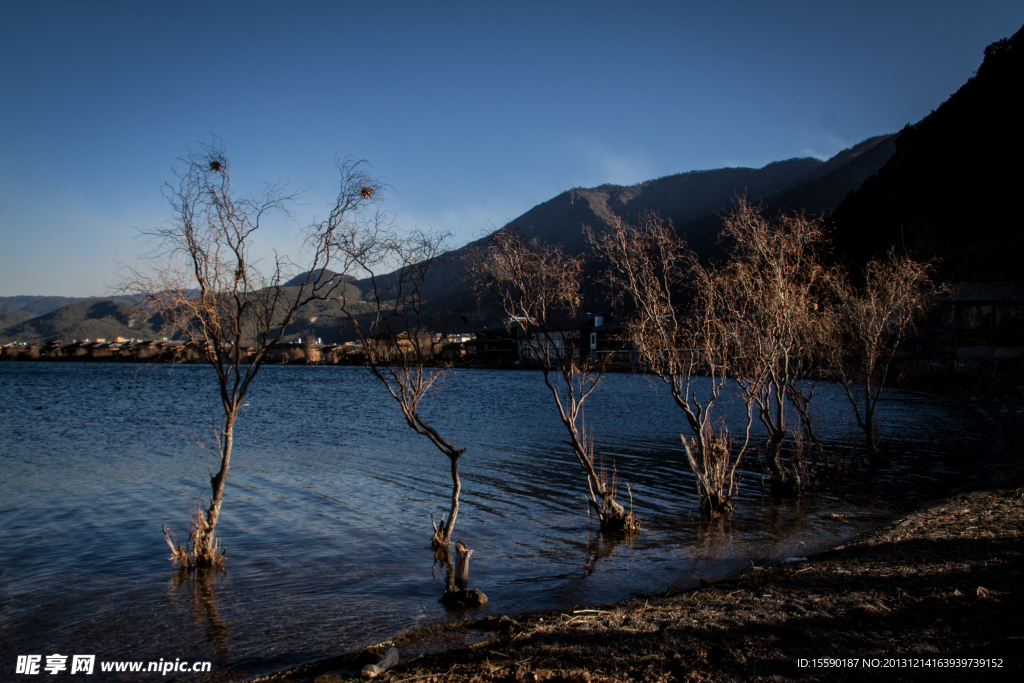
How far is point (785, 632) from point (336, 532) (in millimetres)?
9083

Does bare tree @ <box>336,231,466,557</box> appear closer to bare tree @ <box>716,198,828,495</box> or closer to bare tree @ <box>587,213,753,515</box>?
bare tree @ <box>587,213,753,515</box>

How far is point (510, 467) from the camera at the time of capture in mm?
19719

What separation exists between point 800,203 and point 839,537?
20233 cm

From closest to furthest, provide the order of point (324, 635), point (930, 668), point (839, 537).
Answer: point (930, 668) < point (324, 635) < point (839, 537)

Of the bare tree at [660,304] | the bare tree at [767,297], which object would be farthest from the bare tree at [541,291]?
the bare tree at [767,297]

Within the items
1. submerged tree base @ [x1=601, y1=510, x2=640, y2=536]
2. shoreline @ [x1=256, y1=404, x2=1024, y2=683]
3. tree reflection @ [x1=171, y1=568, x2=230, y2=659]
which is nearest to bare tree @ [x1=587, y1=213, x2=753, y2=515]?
submerged tree base @ [x1=601, y1=510, x2=640, y2=536]

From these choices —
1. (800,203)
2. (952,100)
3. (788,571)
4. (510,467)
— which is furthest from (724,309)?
(800,203)

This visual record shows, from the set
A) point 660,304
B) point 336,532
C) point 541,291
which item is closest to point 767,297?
point 660,304

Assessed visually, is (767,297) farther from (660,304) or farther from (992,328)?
(992,328)

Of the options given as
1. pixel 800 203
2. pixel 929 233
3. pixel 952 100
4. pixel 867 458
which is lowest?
pixel 867 458

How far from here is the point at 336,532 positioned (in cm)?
1237

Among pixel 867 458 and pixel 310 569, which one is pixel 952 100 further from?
pixel 310 569

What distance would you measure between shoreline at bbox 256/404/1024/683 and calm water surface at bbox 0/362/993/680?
3.76 ft

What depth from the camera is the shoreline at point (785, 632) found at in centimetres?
517
